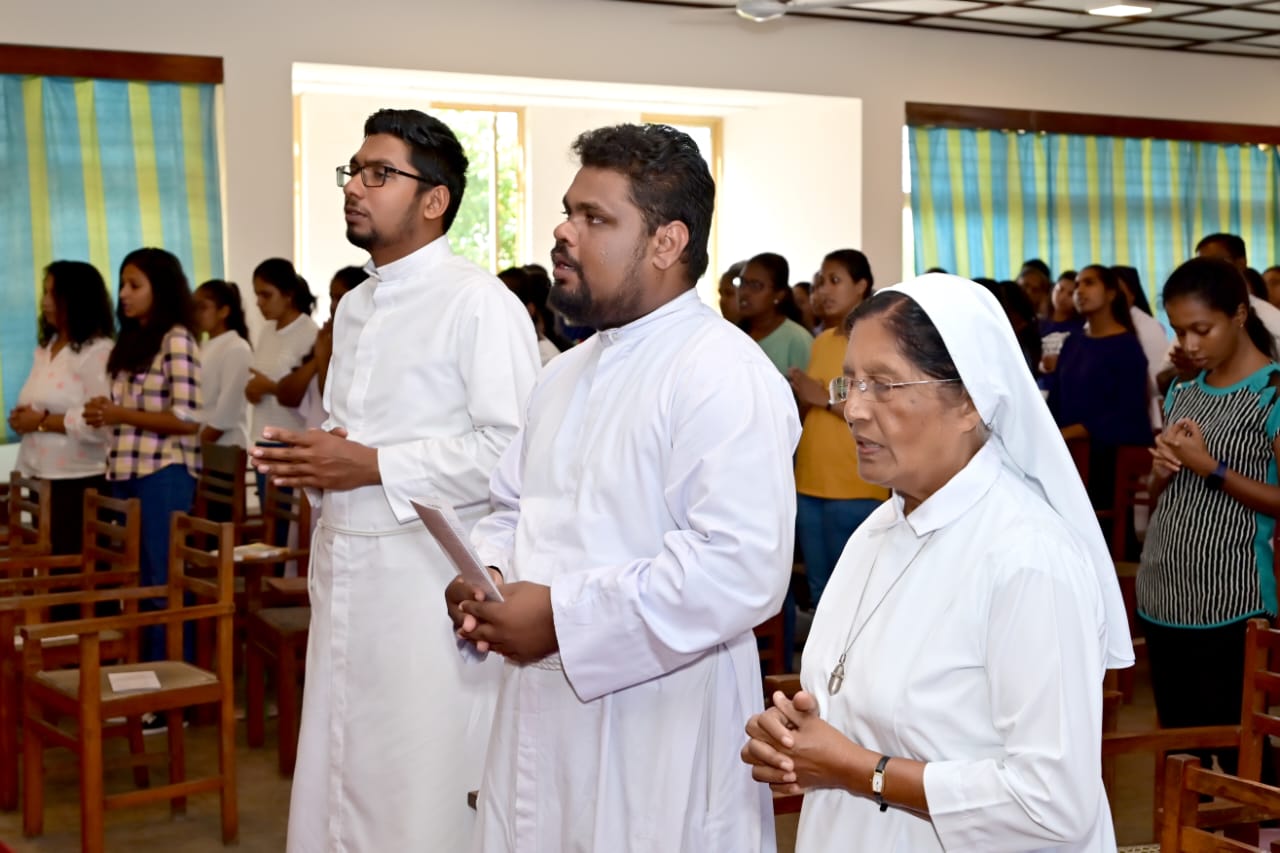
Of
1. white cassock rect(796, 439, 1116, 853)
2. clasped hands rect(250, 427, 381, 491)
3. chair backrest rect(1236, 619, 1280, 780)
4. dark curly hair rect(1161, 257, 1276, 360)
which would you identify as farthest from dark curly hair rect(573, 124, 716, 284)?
dark curly hair rect(1161, 257, 1276, 360)

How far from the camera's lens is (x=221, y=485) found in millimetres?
5562

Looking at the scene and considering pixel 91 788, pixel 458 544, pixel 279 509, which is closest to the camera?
pixel 458 544

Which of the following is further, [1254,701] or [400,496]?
[400,496]

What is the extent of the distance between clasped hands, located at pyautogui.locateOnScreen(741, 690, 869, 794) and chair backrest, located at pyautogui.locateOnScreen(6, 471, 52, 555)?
357 centimetres

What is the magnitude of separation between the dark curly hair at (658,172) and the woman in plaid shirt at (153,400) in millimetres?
3208

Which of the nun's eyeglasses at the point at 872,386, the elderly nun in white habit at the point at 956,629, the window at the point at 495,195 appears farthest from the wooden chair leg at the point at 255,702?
the window at the point at 495,195

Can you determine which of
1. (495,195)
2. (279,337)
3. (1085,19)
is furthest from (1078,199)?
(279,337)

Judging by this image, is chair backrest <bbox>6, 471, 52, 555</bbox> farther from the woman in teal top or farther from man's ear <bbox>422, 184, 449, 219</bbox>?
the woman in teal top

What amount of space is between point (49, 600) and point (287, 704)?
2.68 feet

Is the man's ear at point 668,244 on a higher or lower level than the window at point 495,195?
lower

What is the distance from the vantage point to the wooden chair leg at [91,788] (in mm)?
3506

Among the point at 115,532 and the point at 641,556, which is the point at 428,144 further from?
the point at 115,532

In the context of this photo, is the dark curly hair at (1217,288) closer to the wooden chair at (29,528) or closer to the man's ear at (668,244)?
the man's ear at (668,244)

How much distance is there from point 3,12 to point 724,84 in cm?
418
